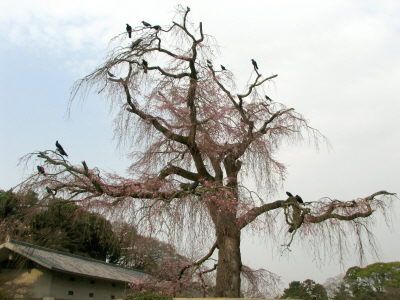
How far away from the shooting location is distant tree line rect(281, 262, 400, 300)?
84.3 ft

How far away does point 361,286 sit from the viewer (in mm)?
27672

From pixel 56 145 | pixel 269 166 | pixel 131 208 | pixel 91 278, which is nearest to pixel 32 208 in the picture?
pixel 56 145

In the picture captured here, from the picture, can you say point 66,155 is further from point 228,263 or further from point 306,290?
point 306,290

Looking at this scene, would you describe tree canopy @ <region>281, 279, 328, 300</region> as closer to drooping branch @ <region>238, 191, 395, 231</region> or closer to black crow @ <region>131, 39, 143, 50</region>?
drooping branch @ <region>238, 191, 395, 231</region>

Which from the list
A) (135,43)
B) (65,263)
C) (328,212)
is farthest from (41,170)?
(65,263)

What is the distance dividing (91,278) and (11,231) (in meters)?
9.51

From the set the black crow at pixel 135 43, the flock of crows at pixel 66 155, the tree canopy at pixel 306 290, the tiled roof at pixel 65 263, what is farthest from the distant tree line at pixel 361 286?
the black crow at pixel 135 43

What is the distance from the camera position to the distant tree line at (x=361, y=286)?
2570cm

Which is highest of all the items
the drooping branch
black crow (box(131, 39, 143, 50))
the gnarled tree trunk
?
black crow (box(131, 39, 143, 50))

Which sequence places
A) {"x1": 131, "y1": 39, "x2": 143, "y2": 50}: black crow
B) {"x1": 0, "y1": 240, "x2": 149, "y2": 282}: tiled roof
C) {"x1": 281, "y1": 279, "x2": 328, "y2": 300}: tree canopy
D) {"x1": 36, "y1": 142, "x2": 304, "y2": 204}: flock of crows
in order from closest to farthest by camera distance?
{"x1": 36, "y1": 142, "x2": 304, "y2": 204}: flock of crows, {"x1": 131, "y1": 39, "x2": 143, "y2": 50}: black crow, {"x1": 0, "y1": 240, "x2": 149, "y2": 282}: tiled roof, {"x1": 281, "y1": 279, "x2": 328, "y2": 300}: tree canopy

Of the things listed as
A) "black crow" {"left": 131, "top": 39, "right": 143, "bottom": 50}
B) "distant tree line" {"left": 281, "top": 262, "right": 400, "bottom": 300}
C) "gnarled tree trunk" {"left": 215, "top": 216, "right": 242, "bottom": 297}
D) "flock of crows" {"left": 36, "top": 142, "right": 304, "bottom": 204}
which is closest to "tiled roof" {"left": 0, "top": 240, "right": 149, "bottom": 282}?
"flock of crows" {"left": 36, "top": 142, "right": 304, "bottom": 204}

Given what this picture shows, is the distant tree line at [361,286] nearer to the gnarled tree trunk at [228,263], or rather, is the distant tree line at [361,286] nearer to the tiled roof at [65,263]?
the tiled roof at [65,263]

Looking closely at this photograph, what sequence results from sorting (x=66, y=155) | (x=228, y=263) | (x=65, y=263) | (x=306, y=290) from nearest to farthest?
1. (x=66, y=155)
2. (x=228, y=263)
3. (x=65, y=263)
4. (x=306, y=290)

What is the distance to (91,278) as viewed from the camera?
1527 centimetres
